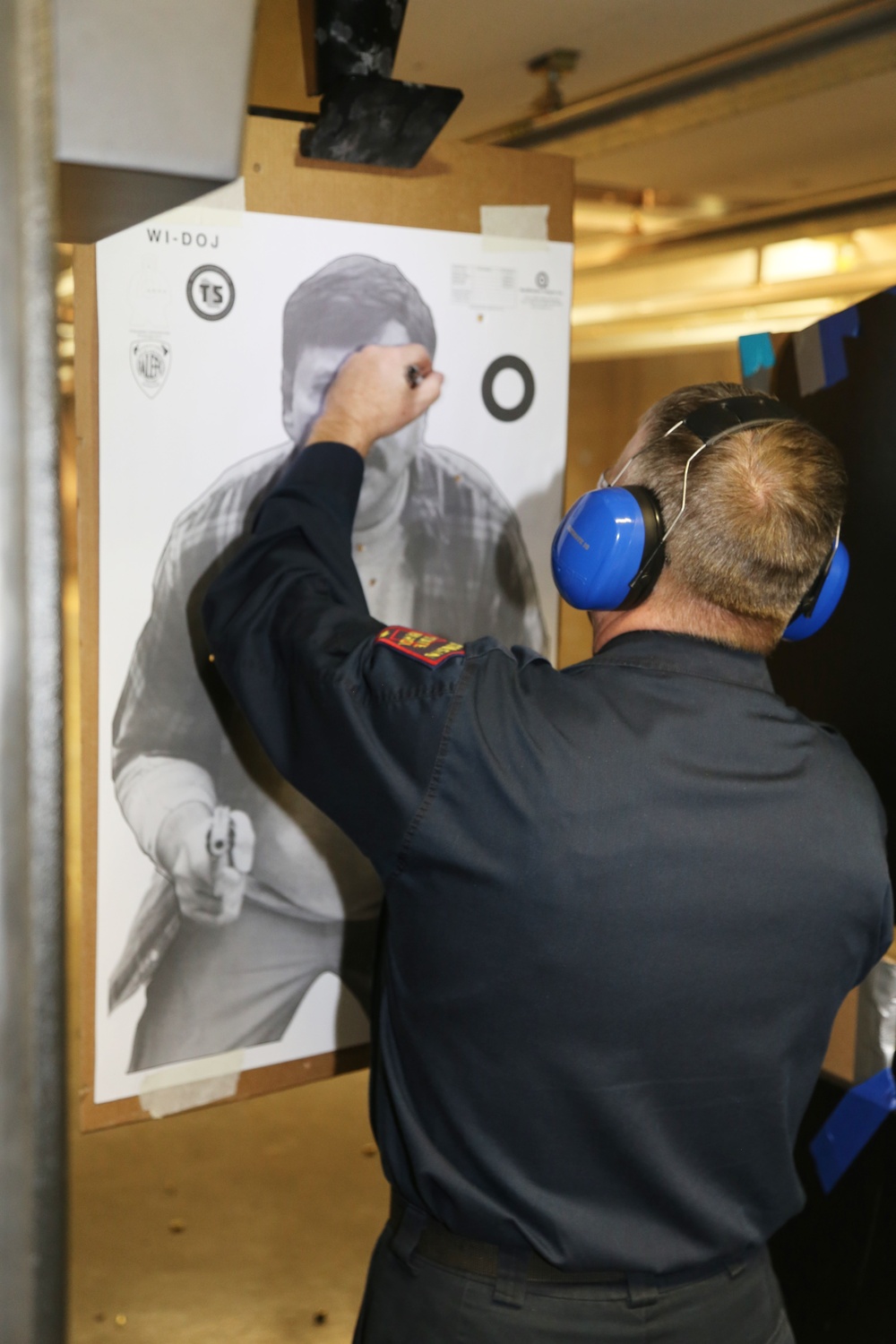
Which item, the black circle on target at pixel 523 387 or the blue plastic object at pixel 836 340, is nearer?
the blue plastic object at pixel 836 340

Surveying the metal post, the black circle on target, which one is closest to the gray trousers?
the metal post

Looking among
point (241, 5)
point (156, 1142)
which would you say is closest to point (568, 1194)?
point (241, 5)

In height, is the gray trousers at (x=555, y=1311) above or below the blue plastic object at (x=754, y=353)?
below

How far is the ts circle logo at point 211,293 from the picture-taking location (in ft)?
4.13

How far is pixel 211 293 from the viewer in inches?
49.9

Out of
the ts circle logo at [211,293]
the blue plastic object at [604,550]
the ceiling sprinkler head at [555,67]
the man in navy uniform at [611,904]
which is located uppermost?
the ceiling sprinkler head at [555,67]

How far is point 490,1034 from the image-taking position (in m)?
0.99

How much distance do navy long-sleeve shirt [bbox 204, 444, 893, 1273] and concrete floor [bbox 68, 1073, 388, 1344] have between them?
1164 millimetres

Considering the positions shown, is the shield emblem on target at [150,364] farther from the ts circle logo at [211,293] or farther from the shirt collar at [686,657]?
the shirt collar at [686,657]

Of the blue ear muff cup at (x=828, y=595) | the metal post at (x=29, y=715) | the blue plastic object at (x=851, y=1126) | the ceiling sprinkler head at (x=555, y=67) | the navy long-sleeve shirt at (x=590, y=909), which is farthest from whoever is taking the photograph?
the ceiling sprinkler head at (x=555, y=67)

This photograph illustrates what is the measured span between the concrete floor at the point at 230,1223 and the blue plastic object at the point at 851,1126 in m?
0.94

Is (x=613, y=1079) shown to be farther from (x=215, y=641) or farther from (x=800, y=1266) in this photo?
(x=800, y=1266)

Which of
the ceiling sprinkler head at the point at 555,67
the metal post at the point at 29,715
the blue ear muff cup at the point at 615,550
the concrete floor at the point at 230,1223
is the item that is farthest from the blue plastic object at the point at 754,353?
the concrete floor at the point at 230,1223

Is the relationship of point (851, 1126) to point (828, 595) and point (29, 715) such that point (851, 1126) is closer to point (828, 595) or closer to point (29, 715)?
point (828, 595)
